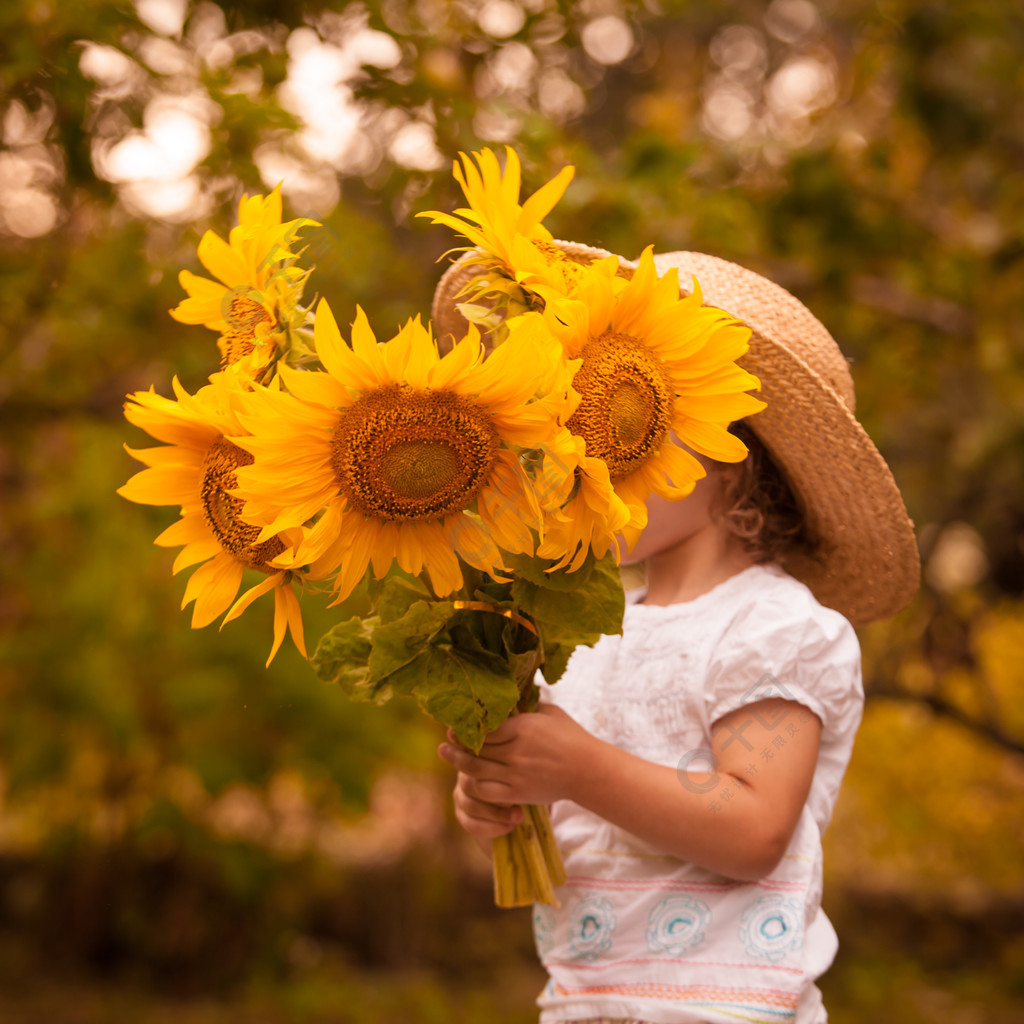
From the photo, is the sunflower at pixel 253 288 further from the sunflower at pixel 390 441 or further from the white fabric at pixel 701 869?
the white fabric at pixel 701 869

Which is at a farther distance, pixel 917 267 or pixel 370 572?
pixel 917 267

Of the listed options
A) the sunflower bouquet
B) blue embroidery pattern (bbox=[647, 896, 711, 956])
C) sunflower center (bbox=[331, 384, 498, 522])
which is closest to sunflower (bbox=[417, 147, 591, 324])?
the sunflower bouquet

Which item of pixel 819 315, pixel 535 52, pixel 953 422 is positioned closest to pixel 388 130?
pixel 535 52

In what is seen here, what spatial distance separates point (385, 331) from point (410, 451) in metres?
2.01

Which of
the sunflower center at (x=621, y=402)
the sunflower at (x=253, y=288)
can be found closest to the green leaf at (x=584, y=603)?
the sunflower center at (x=621, y=402)

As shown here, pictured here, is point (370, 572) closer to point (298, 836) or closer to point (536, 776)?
point (536, 776)

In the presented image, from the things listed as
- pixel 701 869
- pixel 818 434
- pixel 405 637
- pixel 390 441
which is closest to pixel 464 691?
pixel 405 637

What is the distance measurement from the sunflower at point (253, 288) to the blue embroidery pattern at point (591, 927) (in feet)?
2.84

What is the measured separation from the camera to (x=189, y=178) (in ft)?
6.92

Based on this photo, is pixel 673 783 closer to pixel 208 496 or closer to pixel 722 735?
pixel 722 735

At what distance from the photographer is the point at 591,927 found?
4.61ft

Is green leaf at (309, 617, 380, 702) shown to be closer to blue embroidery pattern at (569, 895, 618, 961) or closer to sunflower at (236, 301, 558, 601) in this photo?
sunflower at (236, 301, 558, 601)

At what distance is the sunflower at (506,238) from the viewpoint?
3.01 ft

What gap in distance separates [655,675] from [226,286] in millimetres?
750
